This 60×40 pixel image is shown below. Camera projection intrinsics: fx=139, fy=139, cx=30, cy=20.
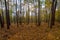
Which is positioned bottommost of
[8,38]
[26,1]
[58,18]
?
[8,38]

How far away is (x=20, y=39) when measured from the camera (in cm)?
1594

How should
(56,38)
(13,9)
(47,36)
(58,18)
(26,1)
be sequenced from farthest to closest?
(13,9), (26,1), (58,18), (47,36), (56,38)

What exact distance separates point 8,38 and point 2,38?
0.75 metres

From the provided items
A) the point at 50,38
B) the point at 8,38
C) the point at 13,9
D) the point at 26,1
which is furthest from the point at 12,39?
the point at 13,9

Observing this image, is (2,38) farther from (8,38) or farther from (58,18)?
(58,18)

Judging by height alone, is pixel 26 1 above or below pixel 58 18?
above

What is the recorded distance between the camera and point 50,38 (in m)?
14.3

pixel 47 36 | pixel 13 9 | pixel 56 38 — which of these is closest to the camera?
pixel 56 38

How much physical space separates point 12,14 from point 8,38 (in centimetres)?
2483

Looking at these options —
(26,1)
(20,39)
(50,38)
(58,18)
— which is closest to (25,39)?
(20,39)

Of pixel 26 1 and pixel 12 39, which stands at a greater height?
pixel 26 1

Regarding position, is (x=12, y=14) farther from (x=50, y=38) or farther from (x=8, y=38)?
(x=50, y=38)

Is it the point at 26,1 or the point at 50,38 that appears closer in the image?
the point at 50,38

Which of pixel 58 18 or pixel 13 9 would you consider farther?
pixel 13 9
